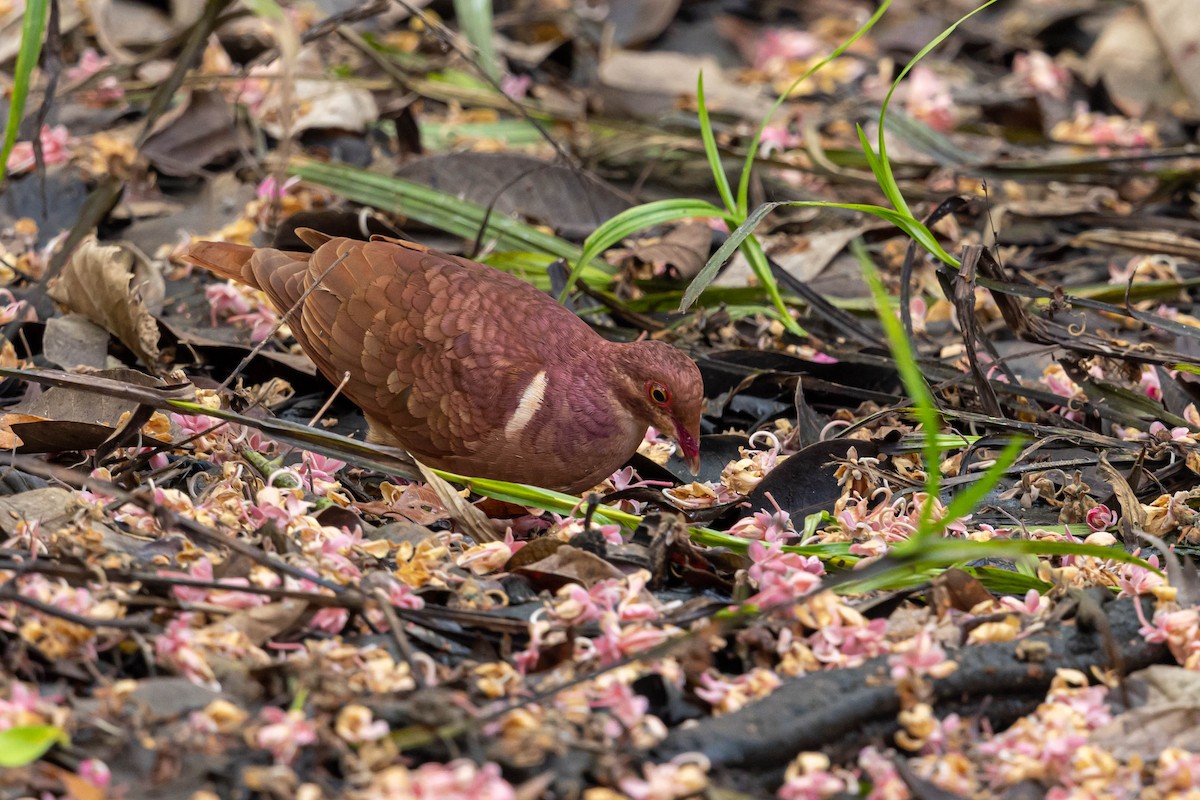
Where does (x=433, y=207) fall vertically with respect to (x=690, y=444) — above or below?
above

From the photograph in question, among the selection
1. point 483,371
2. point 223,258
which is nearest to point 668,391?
point 483,371

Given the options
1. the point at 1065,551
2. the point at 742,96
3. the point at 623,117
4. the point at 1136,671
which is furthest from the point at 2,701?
the point at 742,96

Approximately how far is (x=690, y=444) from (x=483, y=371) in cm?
53

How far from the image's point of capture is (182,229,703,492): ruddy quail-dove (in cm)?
317

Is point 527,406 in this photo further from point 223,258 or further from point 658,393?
point 223,258

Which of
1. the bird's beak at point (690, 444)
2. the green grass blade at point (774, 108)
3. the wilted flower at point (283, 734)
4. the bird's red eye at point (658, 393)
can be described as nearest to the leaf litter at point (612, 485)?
the wilted flower at point (283, 734)

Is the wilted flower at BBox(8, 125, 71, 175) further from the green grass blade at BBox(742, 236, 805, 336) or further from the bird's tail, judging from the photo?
the green grass blade at BBox(742, 236, 805, 336)

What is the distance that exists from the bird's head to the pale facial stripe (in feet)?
0.71

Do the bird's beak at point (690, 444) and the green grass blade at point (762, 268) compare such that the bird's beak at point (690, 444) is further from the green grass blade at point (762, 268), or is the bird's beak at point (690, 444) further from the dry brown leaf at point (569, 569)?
the dry brown leaf at point (569, 569)

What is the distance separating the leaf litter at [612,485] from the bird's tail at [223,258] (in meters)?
0.20

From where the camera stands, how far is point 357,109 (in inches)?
204

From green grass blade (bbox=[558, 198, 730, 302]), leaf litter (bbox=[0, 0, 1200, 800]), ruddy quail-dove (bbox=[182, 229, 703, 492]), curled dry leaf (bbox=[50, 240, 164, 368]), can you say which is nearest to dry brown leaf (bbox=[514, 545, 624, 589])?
leaf litter (bbox=[0, 0, 1200, 800])

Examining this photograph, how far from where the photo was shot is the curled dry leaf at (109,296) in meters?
3.54

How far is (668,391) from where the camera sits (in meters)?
3.12
